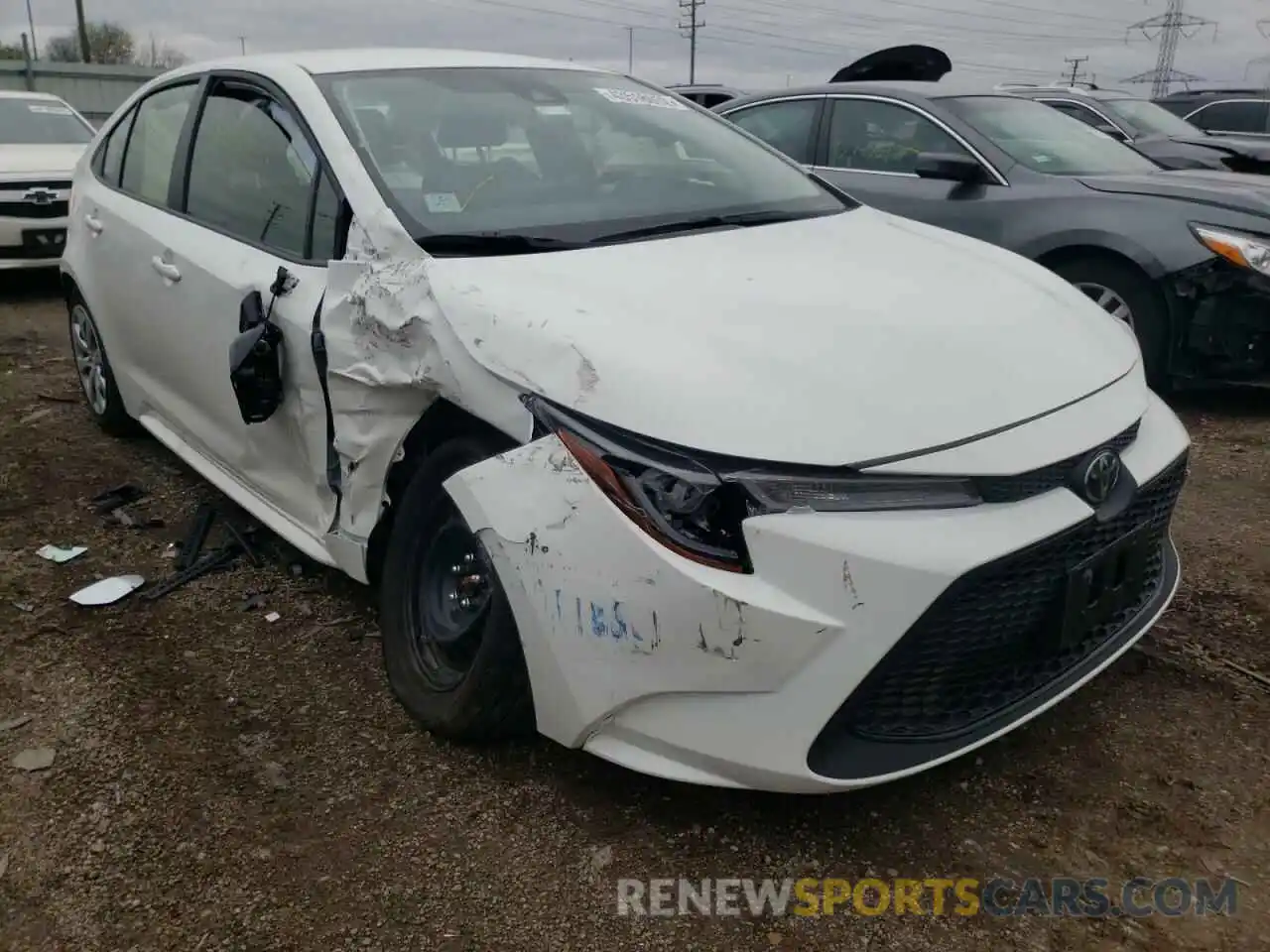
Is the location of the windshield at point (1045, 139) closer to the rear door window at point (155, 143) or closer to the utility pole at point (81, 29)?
the rear door window at point (155, 143)

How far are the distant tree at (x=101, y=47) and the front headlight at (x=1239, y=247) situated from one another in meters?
47.4

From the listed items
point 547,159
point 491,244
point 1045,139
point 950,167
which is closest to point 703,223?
point 547,159

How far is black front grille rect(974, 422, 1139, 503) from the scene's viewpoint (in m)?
1.96

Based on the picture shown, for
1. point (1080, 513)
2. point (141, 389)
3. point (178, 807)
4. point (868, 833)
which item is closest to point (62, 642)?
point (178, 807)

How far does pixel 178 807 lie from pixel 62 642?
0.98 m

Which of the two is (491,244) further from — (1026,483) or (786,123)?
(786,123)

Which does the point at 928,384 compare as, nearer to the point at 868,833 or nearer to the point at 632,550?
the point at 632,550

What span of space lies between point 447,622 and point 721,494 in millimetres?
918

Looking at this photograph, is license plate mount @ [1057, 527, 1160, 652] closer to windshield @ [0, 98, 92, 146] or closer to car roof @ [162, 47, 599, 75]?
car roof @ [162, 47, 599, 75]

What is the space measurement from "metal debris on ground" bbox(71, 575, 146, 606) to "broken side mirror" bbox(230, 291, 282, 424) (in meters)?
0.88

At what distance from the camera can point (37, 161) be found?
8.17 meters

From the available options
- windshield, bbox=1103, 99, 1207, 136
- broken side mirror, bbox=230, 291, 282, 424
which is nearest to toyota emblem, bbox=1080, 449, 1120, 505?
broken side mirror, bbox=230, 291, 282, 424

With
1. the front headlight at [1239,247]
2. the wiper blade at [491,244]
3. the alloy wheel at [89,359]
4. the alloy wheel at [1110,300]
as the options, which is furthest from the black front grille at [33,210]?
the front headlight at [1239,247]

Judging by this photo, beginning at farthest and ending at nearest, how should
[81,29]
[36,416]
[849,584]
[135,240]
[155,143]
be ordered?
[81,29], [36,416], [155,143], [135,240], [849,584]
